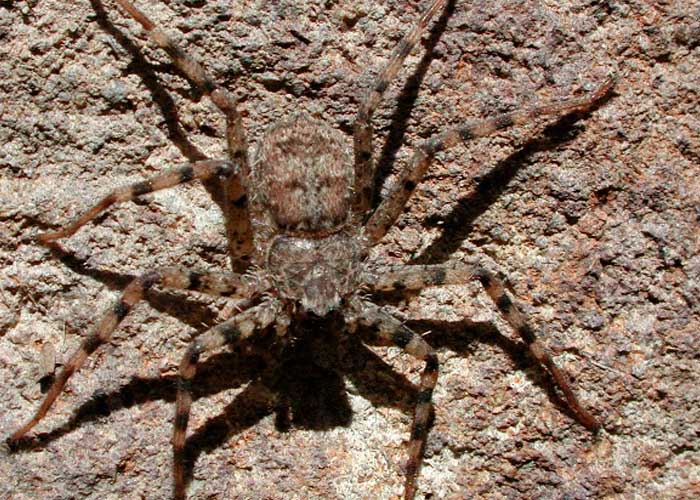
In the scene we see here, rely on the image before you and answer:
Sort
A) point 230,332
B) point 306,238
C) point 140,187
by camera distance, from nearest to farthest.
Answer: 1. point 140,187
2. point 230,332
3. point 306,238

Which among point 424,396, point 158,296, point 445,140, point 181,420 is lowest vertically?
point 181,420

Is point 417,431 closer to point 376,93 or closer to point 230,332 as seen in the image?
point 230,332

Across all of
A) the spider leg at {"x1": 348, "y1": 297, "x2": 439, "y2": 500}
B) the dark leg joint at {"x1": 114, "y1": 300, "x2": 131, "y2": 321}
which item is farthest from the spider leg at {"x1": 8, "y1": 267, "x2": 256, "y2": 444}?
the spider leg at {"x1": 348, "y1": 297, "x2": 439, "y2": 500}

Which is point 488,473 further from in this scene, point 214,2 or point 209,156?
point 214,2

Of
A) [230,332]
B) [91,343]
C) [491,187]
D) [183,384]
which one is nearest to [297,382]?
[230,332]

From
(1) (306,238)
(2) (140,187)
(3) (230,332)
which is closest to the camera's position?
(2) (140,187)

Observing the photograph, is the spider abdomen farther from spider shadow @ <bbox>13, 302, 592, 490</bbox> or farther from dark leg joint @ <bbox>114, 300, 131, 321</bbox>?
dark leg joint @ <bbox>114, 300, 131, 321</bbox>

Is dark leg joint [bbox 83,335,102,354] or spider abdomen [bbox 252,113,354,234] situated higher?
spider abdomen [bbox 252,113,354,234]
